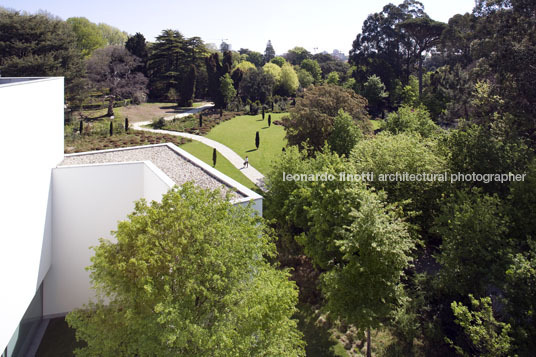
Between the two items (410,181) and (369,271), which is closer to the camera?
(369,271)

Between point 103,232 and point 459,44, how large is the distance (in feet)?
168

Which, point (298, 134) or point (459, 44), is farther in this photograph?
point (459, 44)

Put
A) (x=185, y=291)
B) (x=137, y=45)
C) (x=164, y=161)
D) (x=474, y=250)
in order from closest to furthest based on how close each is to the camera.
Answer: (x=185, y=291) → (x=474, y=250) → (x=164, y=161) → (x=137, y=45)

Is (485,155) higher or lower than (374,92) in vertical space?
lower

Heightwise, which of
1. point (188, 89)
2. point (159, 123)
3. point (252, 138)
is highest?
point (188, 89)

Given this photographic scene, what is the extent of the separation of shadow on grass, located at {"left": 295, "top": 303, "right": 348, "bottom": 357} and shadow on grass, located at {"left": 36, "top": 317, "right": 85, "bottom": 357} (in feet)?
A: 29.7

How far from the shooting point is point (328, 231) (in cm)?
1600

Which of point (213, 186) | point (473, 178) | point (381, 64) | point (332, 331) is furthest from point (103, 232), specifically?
point (381, 64)

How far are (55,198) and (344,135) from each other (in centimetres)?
1993

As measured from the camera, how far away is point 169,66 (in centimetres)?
6166

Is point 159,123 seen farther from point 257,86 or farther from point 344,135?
point 344,135

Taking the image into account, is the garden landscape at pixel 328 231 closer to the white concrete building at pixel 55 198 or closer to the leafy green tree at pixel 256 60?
the white concrete building at pixel 55 198

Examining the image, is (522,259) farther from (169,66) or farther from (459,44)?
(169,66)

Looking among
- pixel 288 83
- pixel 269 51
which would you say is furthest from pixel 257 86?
pixel 269 51
